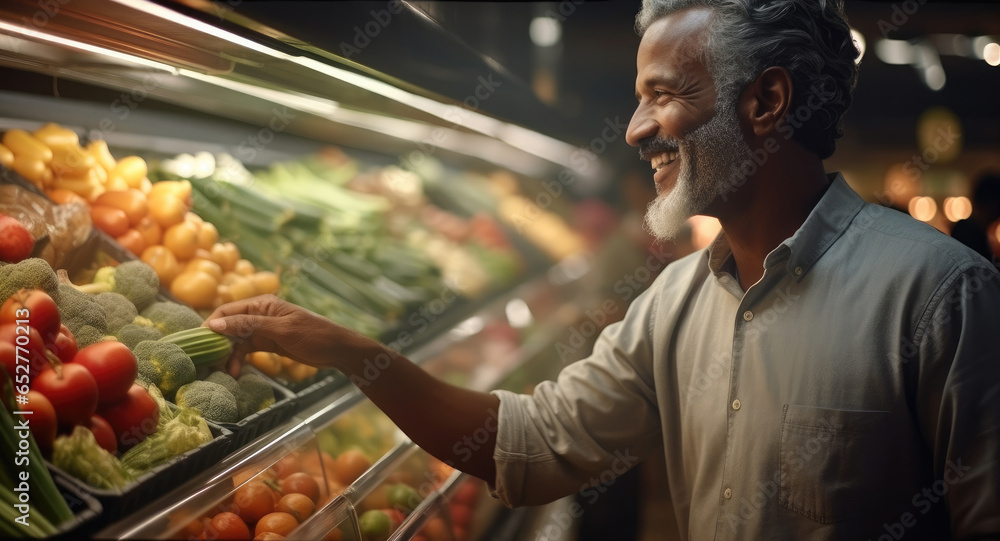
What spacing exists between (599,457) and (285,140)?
2658mm

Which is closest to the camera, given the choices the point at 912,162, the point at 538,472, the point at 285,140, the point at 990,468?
the point at 990,468

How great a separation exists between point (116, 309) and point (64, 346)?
36 centimetres

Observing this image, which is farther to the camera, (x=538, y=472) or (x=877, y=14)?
(x=877, y=14)

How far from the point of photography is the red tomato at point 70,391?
130cm

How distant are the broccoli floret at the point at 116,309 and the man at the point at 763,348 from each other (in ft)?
0.77

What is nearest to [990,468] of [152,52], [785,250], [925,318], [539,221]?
[925,318]

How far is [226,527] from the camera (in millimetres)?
1460

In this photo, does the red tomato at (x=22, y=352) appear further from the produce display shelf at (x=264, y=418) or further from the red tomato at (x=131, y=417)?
the produce display shelf at (x=264, y=418)

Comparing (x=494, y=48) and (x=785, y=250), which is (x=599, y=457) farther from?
(x=494, y=48)

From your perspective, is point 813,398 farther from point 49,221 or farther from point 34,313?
point 49,221

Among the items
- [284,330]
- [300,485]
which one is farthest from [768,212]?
[300,485]

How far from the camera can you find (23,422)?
4.04 ft

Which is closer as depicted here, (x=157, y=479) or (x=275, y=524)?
(x=157, y=479)

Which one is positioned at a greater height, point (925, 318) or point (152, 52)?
point (152, 52)
